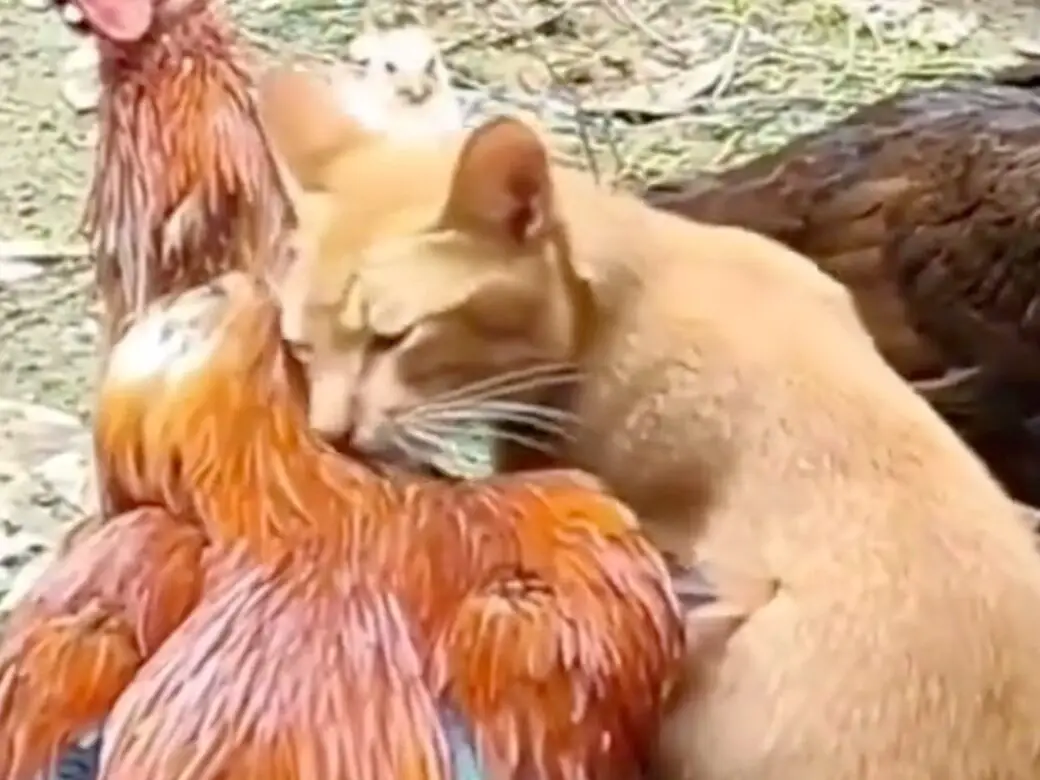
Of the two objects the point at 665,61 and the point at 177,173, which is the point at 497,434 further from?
the point at 665,61

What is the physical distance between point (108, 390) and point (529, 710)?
0.15 meters

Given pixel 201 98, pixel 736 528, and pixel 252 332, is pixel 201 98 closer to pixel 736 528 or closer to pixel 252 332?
pixel 252 332

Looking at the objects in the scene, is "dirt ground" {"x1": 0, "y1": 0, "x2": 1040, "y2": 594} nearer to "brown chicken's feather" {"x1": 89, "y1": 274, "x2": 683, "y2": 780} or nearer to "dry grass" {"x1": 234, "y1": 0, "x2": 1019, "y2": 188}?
"dry grass" {"x1": 234, "y1": 0, "x2": 1019, "y2": 188}

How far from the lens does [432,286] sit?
0.63 meters

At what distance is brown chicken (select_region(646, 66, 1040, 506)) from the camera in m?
0.86

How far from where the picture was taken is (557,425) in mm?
648

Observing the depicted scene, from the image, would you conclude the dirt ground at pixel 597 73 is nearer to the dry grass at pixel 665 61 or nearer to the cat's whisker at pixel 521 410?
the dry grass at pixel 665 61

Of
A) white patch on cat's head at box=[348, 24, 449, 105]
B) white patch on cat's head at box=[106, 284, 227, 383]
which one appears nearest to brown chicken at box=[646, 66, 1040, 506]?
white patch on cat's head at box=[348, 24, 449, 105]

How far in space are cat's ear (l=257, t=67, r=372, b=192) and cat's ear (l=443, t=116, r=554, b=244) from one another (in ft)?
0.20

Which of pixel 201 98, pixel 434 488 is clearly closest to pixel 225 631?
pixel 434 488

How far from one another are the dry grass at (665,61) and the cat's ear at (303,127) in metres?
0.40

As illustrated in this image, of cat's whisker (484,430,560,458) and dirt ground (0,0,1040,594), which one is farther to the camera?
dirt ground (0,0,1040,594)

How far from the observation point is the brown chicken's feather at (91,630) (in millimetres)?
544

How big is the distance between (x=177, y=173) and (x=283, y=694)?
6.9 inches
